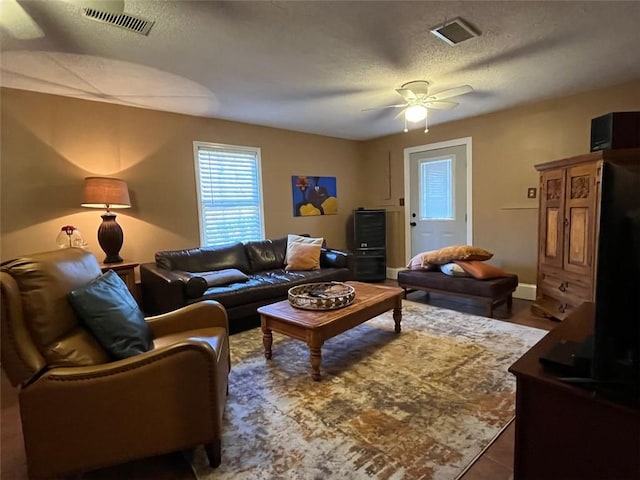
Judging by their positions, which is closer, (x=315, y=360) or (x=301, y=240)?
(x=315, y=360)

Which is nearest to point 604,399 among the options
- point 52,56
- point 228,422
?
point 228,422

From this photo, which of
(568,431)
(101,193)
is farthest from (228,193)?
(568,431)

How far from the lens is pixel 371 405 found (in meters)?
2.06

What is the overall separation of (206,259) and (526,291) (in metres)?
3.86

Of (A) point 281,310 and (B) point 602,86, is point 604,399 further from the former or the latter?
(B) point 602,86

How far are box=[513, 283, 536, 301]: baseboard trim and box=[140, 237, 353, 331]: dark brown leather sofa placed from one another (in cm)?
213

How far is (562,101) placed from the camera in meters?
3.82

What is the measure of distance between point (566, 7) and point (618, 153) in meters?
1.33

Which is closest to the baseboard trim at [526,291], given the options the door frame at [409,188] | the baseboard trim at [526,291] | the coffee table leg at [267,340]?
the baseboard trim at [526,291]

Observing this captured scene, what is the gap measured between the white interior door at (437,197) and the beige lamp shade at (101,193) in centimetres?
394

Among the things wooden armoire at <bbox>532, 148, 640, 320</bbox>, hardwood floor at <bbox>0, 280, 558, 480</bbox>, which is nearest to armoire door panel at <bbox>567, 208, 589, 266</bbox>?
wooden armoire at <bbox>532, 148, 640, 320</bbox>

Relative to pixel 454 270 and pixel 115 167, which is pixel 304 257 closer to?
pixel 454 270

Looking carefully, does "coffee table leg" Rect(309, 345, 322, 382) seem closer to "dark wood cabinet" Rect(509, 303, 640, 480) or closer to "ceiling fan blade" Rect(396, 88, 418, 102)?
"dark wood cabinet" Rect(509, 303, 640, 480)

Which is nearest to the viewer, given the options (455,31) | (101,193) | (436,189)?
(455,31)
